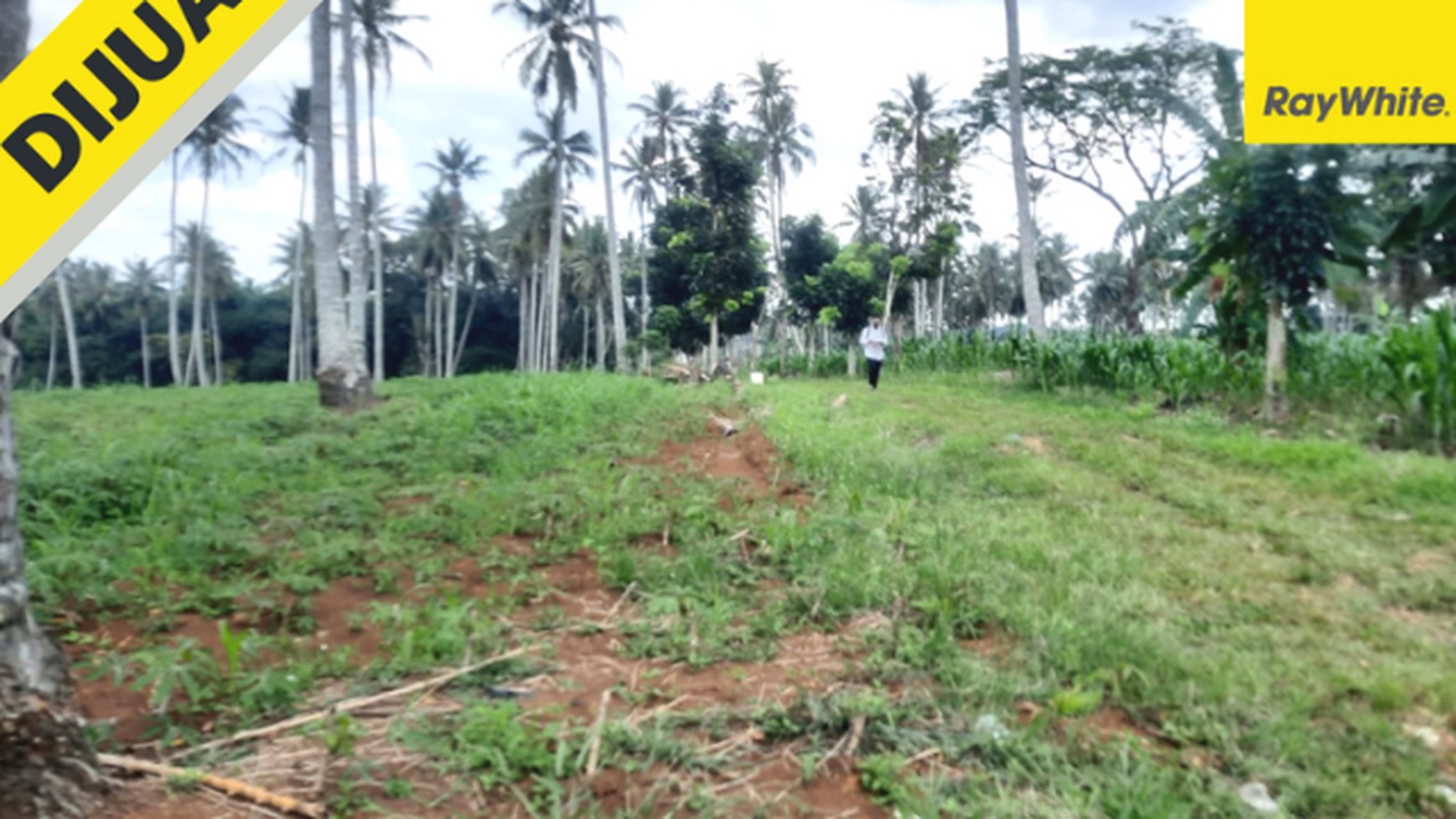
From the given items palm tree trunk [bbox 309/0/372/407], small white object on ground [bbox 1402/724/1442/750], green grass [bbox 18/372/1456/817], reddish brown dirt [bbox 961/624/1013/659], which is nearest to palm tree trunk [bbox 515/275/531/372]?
palm tree trunk [bbox 309/0/372/407]

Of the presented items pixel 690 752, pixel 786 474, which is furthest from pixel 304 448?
pixel 690 752

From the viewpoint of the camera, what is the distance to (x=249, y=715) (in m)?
2.55

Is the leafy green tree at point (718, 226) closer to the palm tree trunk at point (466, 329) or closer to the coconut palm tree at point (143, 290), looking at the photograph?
the palm tree trunk at point (466, 329)

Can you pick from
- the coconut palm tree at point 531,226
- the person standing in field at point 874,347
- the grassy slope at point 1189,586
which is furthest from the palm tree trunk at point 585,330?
the grassy slope at point 1189,586

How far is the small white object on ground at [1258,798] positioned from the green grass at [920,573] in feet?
0.12

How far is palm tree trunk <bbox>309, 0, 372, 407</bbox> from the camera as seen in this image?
868 centimetres

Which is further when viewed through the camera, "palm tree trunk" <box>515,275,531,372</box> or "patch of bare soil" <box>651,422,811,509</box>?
"palm tree trunk" <box>515,275,531,372</box>

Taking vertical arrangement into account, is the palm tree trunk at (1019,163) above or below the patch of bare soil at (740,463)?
above

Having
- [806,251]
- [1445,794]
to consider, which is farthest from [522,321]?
[1445,794]

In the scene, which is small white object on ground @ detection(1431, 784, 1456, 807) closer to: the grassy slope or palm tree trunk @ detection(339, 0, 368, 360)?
the grassy slope

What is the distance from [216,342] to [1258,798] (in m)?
44.3

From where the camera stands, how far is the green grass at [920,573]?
237 centimetres

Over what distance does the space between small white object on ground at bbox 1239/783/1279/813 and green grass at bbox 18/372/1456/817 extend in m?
0.04

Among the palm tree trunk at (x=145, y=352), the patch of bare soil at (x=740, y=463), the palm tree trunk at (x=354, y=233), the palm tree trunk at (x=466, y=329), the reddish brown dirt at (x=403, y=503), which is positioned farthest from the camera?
the palm tree trunk at (x=466, y=329)
